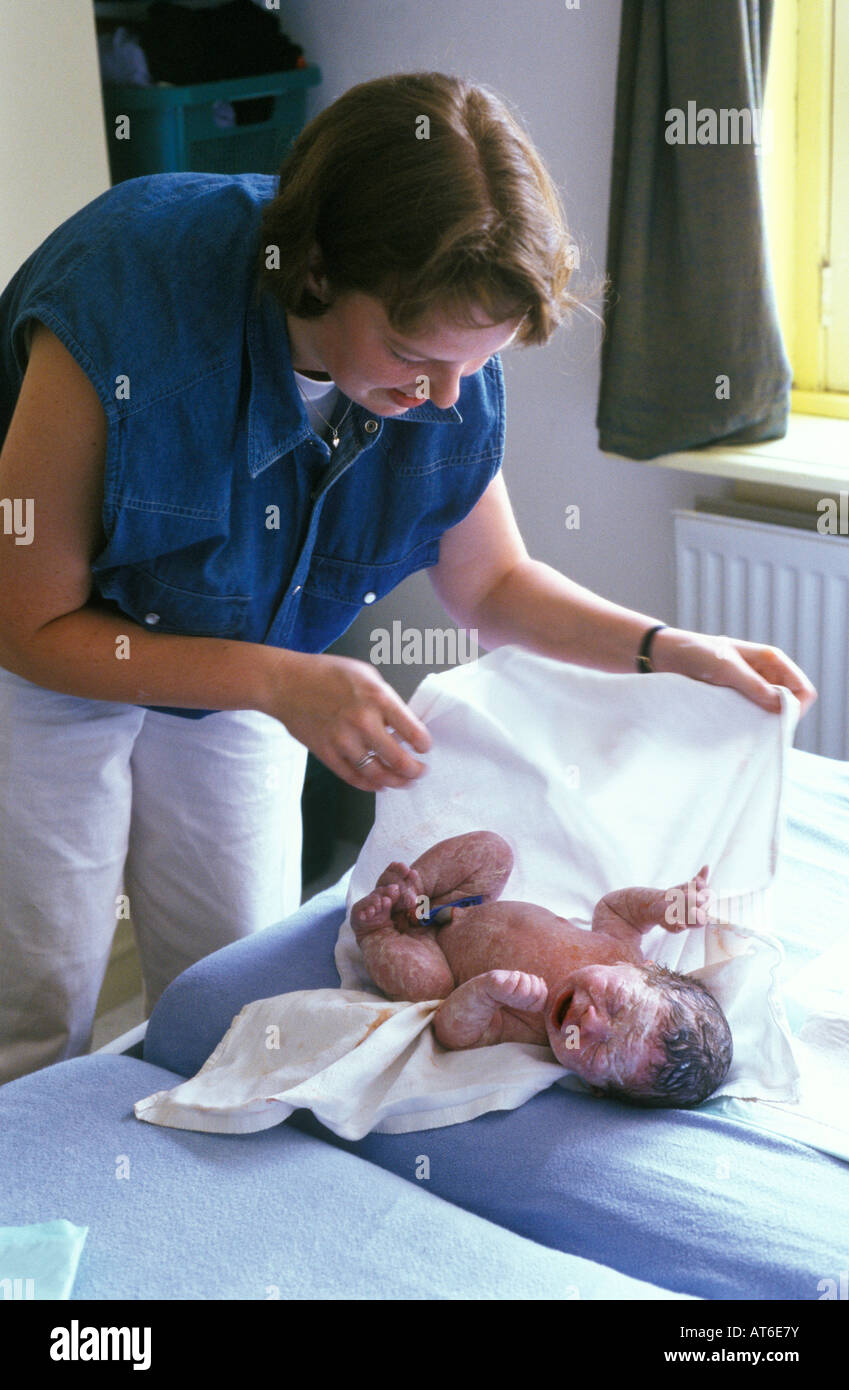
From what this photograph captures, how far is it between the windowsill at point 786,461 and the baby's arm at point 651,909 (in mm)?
913

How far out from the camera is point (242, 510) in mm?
1390

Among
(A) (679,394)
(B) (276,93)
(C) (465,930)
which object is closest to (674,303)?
(A) (679,394)

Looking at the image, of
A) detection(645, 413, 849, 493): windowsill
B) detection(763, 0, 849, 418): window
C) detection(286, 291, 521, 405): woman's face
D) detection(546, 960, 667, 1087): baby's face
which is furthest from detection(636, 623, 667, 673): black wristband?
detection(763, 0, 849, 418): window

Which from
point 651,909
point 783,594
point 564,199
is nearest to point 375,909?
point 651,909

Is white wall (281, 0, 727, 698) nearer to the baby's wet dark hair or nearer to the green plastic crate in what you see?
the green plastic crate

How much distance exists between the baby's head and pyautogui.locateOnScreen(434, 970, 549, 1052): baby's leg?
4cm

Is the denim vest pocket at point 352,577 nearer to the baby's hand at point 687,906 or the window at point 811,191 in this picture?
the baby's hand at point 687,906

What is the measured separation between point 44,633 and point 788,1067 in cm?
86

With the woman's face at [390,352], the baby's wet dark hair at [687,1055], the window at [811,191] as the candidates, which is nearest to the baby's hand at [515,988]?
the baby's wet dark hair at [687,1055]

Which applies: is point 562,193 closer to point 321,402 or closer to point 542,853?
point 321,402

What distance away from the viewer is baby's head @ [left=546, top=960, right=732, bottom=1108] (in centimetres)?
131

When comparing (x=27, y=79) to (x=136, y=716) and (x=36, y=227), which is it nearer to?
(x=36, y=227)

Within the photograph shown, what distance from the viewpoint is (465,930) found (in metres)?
1.55

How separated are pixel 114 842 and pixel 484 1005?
1.63ft
